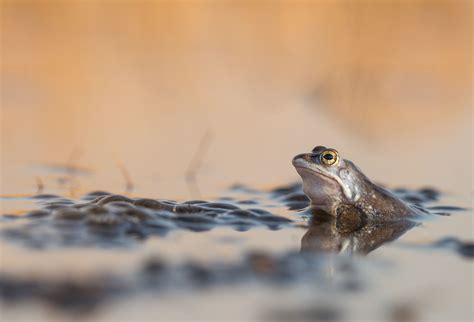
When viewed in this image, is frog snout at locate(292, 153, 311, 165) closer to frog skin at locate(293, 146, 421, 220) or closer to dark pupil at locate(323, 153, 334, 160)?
frog skin at locate(293, 146, 421, 220)

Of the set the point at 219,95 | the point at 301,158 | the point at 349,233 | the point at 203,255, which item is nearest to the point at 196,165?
the point at 301,158

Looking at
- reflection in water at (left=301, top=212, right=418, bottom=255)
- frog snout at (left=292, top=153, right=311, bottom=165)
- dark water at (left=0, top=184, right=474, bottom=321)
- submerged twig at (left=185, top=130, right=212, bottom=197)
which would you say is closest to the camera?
dark water at (left=0, top=184, right=474, bottom=321)

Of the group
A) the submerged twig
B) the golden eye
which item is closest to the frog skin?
the golden eye

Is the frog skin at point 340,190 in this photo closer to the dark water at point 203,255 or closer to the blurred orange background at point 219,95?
the dark water at point 203,255

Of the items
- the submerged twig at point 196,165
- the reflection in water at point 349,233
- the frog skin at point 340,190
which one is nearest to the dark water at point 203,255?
the reflection in water at point 349,233

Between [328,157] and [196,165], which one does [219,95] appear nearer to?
[196,165]

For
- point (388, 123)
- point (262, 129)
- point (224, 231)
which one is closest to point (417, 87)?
point (388, 123)

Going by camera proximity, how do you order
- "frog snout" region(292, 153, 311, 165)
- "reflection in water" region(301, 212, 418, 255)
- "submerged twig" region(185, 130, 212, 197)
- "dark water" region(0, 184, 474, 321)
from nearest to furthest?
1. "dark water" region(0, 184, 474, 321)
2. "reflection in water" region(301, 212, 418, 255)
3. "frog snout" region(292, 153, 311, 165)
4. "submerged twig" region(185, 130, 212, 197)
